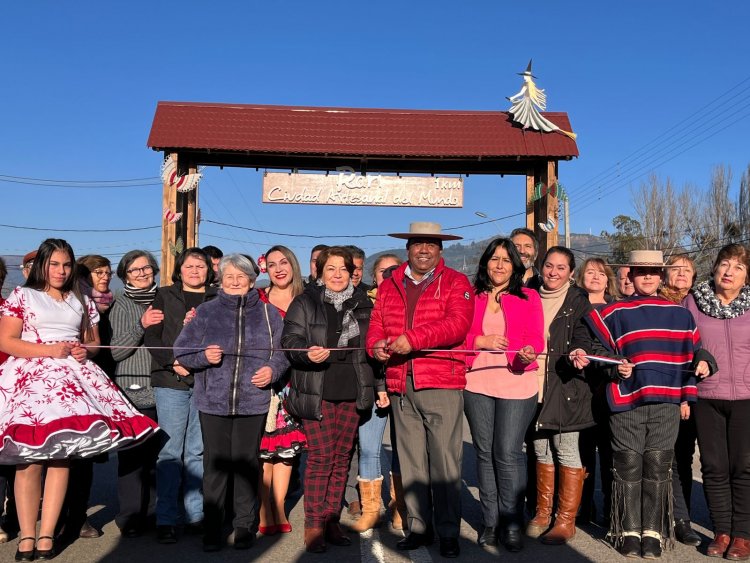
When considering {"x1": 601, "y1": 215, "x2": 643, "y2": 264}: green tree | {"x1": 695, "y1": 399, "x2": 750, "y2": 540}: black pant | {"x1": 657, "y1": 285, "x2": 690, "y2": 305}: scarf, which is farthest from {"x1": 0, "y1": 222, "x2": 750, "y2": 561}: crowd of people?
{"x1": 601, "y1": 215, "x2": 643, "y2": 264}: green tree

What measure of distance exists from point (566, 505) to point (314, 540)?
1892mm

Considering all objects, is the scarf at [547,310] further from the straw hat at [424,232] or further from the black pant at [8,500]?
the black pant at [8,500]

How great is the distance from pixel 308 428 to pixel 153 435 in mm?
1185

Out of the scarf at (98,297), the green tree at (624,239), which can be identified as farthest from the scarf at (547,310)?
the green tree at (624,239)

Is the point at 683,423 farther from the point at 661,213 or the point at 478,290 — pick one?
the point at 661,213

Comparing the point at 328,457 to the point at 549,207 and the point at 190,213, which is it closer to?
the point at 549,207

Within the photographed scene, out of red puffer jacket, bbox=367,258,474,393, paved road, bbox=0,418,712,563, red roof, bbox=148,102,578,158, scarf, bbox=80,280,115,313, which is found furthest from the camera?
red roof, bbox=148,102,578,158

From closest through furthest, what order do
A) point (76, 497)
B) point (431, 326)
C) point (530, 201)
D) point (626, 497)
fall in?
point (431, 326) → point (626, 497) → point (76, 497) → point (530, 201)

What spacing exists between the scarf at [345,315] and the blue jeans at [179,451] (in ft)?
4.18

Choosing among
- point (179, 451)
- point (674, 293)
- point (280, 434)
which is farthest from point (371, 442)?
point (674, 293)

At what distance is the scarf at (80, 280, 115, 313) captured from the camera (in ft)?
18.8

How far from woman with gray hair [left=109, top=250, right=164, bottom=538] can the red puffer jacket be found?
180cm

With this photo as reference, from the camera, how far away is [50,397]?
4918 millimetres

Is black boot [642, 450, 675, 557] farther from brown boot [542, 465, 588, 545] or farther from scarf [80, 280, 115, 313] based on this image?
scarf [80, 280, 115, 313]
